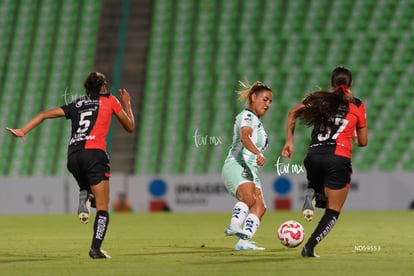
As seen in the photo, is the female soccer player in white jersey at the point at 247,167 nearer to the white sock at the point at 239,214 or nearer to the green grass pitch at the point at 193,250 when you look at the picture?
the white sock at the point at 239,214

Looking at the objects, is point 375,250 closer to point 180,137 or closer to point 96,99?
point 96,99

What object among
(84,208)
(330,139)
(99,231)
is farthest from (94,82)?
(330,139)

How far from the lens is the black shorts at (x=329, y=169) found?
8.39m

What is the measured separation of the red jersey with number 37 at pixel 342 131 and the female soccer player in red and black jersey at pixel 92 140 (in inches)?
70.9

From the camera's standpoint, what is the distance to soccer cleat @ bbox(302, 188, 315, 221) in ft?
27.3

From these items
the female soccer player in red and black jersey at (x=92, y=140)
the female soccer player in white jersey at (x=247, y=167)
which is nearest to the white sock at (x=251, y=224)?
the female soccer player in white jersey at (x=247, y=167)

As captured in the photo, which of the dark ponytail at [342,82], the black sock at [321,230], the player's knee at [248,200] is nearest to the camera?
the black sock at [321,230]

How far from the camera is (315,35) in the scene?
2678 centimetres

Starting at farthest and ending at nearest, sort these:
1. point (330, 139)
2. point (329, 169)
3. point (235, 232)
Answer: point (235, 232) < point (330, 139) < point (329, 169)

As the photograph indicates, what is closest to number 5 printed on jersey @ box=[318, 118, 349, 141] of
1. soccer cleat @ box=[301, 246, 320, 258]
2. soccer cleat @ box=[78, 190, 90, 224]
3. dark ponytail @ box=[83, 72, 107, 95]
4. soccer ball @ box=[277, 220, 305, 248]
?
soccer cleat @ box=[301, 246, 320, 258]

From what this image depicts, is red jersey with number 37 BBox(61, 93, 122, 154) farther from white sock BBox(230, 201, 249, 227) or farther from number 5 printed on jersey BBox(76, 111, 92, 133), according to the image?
white sock BBox(230, 201, 249, 227)

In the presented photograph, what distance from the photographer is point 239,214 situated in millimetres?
9156

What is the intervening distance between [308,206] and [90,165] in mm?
1984

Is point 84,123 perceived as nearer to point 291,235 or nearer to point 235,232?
point 235,232
